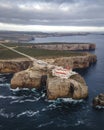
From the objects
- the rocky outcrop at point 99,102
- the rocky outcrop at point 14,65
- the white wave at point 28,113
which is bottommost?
the white wave at point 28,113

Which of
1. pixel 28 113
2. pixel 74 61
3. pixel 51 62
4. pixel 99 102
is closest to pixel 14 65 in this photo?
pixel 51 62

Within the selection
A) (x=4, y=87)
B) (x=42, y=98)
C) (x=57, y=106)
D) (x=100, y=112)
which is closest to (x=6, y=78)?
(x=4, y=87)

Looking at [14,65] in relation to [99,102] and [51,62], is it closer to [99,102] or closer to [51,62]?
Answer: [51,62]

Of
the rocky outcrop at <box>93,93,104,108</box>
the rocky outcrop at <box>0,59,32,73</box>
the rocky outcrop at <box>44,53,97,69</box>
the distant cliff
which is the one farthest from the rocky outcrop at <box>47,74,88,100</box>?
the rocky outcrop at <box>44,53,97,69</box>

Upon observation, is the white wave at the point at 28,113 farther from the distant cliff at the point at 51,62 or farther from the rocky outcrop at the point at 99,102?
the distant cliff at the point at 51,62

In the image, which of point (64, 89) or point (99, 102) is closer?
point (99, 102)

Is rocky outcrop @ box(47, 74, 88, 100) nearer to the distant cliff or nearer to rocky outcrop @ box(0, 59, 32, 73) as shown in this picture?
the distant cliff

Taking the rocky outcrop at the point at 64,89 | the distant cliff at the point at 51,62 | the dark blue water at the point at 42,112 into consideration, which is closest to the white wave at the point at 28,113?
the dark blue water at the point at 42,112

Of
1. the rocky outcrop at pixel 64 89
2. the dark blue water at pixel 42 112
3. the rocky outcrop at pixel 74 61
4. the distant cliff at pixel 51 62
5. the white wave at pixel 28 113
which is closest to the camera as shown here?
the dark blue water at pixel 42 112

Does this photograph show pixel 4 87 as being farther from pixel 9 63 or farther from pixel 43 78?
pixel 9 63
